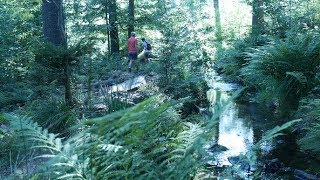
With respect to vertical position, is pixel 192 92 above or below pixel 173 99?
below

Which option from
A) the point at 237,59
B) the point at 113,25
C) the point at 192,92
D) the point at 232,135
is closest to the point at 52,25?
the point at 192,92

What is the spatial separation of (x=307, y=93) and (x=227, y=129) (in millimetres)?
1767

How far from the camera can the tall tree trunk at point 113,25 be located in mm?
16594

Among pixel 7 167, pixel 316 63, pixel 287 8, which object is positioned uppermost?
pixel 287 8

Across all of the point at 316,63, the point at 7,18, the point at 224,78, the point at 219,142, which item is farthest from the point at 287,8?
the point at 7,18

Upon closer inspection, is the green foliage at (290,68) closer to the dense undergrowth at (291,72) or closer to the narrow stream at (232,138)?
the dense undergrowth at (291,72)

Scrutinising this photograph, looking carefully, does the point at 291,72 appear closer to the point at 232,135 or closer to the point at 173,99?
the point at 232,135

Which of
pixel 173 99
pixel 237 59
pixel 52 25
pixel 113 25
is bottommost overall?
pixel 173 99

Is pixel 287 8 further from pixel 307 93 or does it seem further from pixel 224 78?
pixel 307 93

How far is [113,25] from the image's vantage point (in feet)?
55.4

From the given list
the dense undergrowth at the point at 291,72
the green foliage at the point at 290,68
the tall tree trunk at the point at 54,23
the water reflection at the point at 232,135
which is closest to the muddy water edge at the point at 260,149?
the water reflection at the point at 232,135

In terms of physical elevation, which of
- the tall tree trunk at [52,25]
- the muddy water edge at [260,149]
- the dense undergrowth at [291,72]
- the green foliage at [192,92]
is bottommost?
the muddy water edge at [260,149]

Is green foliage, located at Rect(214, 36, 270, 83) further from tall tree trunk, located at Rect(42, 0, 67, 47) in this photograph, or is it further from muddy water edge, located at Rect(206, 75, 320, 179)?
tall tree trunk, located at Rect(42, 0, 67, 47)

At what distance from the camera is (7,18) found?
9750 millimetres
